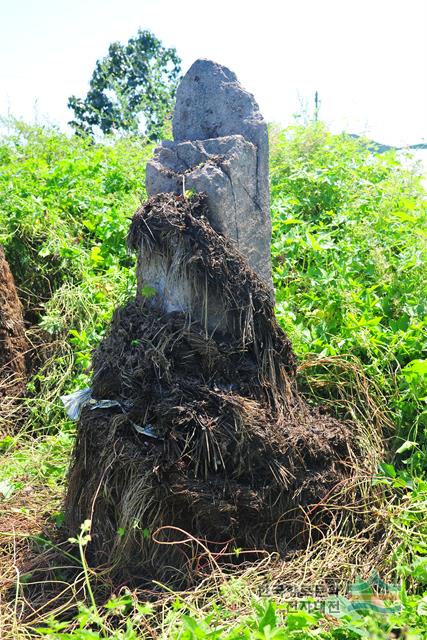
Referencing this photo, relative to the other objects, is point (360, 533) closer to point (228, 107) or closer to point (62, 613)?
point (62, 613)

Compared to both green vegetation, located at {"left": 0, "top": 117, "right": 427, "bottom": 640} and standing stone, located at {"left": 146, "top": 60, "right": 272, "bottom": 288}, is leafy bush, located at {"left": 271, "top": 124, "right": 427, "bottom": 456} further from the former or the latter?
standing stone, located at {"left": 146, "top": 60, "right": 272, "bottom": 288}

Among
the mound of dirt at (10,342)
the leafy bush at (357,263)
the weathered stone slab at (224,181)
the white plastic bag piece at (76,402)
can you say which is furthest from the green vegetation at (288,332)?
the weathered stone slab at (224,181)

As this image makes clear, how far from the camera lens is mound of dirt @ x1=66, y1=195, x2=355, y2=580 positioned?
3.44m

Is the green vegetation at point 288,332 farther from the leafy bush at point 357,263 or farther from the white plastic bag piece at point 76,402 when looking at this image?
the white plastic bag piece at point 76,402

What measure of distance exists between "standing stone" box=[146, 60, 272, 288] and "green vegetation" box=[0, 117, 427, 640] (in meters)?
1.00

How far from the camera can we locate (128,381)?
11.7 ft

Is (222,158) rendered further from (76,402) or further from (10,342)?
(10,342)

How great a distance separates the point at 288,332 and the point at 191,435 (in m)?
1.61

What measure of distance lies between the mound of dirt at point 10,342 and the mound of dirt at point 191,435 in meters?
2.19

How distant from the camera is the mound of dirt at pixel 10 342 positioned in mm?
5773

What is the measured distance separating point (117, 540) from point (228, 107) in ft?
8.05

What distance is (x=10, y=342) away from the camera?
5.86 meters

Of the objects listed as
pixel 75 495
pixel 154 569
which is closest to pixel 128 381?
pixel 75 495

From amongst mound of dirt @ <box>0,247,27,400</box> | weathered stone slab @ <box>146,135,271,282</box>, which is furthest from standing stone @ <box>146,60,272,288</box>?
mound of dirt @ <box>0,247,27,400</box>
